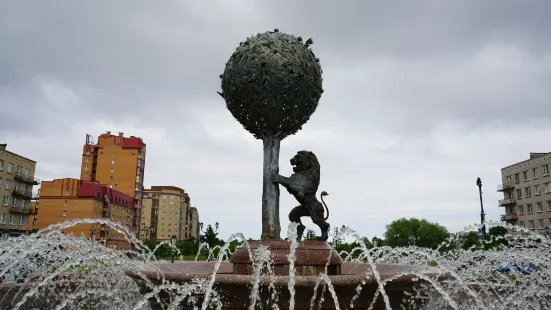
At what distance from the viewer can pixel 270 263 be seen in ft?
20.1

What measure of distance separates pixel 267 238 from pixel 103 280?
3238 millimetres

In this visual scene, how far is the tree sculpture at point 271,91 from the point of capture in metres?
7.16

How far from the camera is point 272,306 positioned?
15.9 ft

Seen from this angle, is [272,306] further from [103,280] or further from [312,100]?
[103,280]

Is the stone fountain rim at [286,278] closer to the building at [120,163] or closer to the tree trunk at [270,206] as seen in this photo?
the tree trunk at [270,206]

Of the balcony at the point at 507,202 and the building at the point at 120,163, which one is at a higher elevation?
the building at the point at 120,163

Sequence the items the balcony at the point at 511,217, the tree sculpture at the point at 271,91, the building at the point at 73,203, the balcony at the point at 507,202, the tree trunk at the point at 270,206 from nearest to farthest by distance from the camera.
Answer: the tree sculpture at the point at 271,91
the tree trunk at the point at 270,206
the balcony at the point at 511,217
the balcony at the point at 507,202
the building at the point at 73,203

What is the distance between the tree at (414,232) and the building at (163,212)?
50.1m

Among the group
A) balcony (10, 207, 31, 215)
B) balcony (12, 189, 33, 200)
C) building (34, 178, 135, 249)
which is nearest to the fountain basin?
balcony (12, 189, 33, 200)

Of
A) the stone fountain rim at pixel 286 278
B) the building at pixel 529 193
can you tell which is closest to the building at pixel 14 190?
the stone fountain rim at pixel 286 278

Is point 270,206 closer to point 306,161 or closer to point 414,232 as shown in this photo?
point 306,161

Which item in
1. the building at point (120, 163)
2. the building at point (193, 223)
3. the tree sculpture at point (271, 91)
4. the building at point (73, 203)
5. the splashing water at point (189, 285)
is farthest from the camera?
the building at point (193, 223)

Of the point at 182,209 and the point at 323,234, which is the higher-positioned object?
the point at 182,209

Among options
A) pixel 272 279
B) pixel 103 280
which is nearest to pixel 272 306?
pixel 272 279
